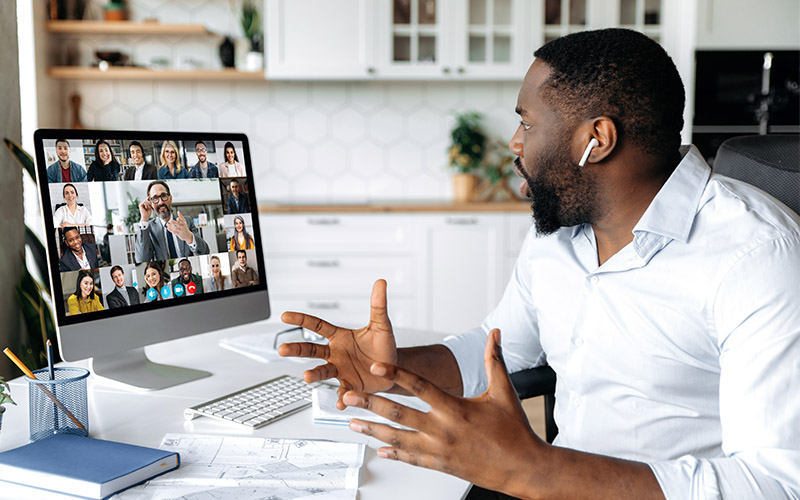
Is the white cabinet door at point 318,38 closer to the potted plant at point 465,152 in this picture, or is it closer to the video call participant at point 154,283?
the potted plant at point 465,152

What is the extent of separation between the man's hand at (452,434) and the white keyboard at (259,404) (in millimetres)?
410

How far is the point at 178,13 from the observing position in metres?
3.90

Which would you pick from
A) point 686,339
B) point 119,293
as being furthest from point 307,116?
point 686,339

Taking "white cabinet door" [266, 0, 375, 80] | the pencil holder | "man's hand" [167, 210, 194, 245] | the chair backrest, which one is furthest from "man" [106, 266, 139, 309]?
"white cabinet door" [266, 0, 375, 80]

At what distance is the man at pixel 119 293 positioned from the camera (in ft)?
4.02

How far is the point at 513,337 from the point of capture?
1.44 meters

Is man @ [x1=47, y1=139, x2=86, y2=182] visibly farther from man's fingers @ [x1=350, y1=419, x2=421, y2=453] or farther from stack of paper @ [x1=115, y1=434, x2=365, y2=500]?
man's fingers @ [x1=350, y1=419, x2=421, y2=453]

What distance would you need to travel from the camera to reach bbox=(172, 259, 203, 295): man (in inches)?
52.2

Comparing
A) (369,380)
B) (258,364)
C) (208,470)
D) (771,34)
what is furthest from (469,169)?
(208,470)

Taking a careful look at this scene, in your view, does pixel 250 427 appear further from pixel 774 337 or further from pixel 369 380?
pixel 774 337

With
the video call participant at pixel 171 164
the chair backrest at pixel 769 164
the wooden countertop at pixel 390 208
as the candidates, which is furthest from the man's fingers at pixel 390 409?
the wooden countertop at pixel 390 208

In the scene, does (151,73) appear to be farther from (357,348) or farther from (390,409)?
(390,409)

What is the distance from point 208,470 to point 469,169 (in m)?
3.21

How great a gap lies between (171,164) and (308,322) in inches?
18.4
